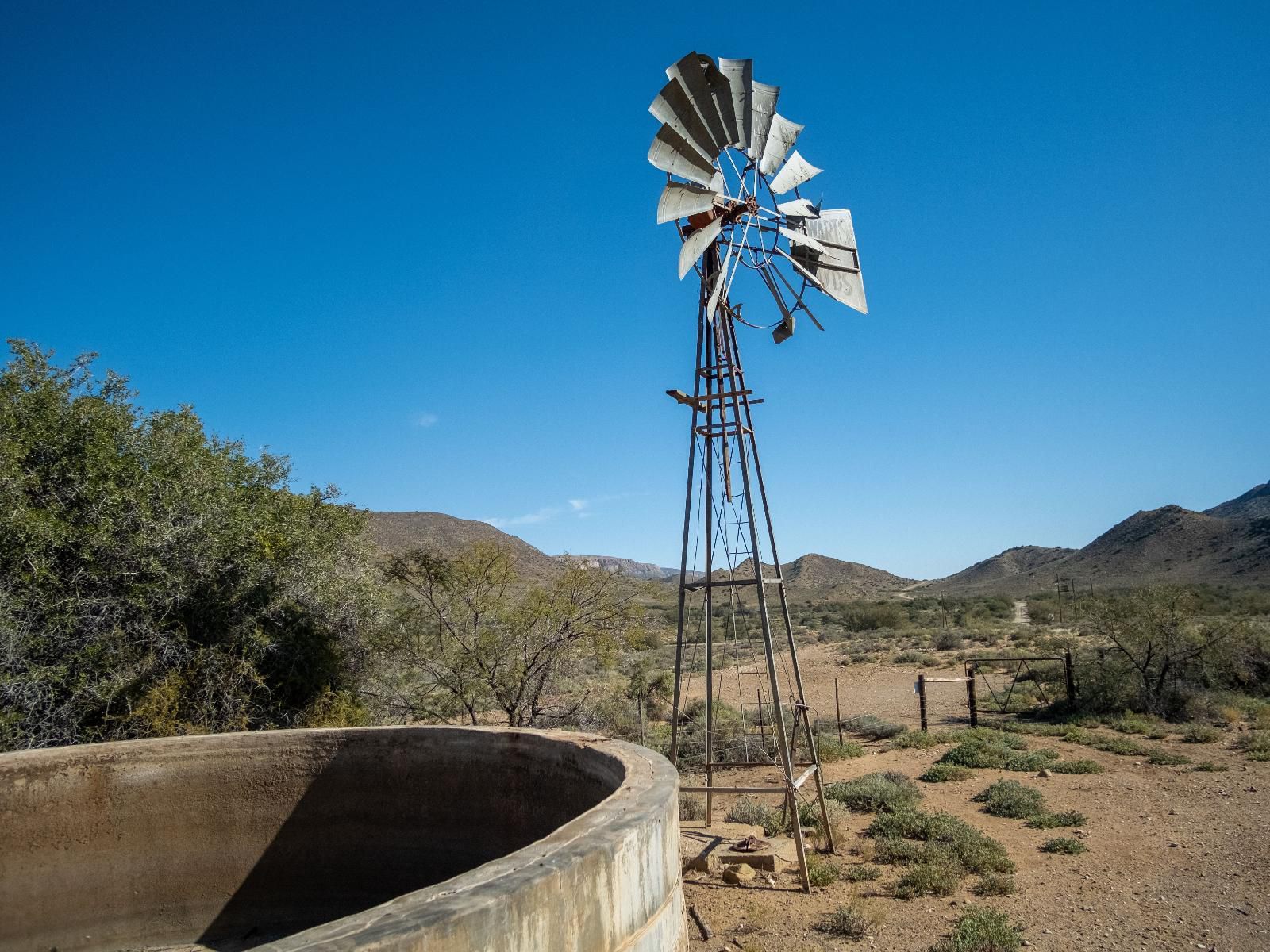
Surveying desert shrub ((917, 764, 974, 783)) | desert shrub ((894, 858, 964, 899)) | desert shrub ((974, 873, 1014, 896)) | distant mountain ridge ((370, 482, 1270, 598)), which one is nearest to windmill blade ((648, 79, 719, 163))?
desert shrub ((894, 858, 964, 899))

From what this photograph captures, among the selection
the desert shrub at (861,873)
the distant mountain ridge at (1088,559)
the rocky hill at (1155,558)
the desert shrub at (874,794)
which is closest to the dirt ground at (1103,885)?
the desert shrub at (861,873)

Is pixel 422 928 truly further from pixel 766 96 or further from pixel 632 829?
pixel 766 96

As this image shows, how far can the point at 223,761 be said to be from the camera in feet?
24.7

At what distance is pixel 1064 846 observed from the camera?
9.16m

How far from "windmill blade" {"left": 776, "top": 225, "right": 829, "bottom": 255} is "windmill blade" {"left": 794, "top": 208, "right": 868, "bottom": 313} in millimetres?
61

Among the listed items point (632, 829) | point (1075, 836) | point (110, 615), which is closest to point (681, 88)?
point (632, 829)

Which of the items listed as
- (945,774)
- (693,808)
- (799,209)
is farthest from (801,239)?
(945,774)

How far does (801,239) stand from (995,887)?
7071 mm

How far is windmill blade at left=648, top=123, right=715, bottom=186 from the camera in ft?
27.1

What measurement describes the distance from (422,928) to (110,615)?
29.0ft

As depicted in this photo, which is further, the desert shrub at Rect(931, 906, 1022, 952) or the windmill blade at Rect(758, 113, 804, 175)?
the windmill blade at Rect(758, 113, 804, 175)

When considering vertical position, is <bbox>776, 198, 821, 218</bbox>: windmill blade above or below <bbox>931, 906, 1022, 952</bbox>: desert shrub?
above

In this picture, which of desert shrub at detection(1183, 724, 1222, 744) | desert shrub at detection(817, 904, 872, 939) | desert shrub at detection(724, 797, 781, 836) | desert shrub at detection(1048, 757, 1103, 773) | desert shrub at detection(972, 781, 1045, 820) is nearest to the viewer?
desert shrub at detection(817, 904, 872, 939)

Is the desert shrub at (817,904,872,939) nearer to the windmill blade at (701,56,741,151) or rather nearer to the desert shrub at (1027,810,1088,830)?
the desert shrub at (1027,810,1088,830)
